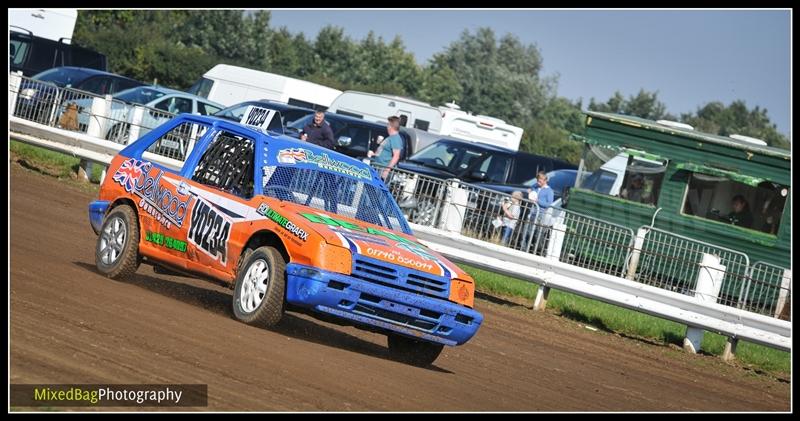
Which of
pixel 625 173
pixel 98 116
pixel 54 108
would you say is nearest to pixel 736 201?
pixel 625 173

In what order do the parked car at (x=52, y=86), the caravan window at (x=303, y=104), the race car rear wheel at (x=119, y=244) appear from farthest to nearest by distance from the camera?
the caravan window at (x=303, y=104)
the parked car at (x=52, y=86)
the race car rear wheel at (x=119, y=244)

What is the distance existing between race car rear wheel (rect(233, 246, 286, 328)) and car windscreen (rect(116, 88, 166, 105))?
19.1m

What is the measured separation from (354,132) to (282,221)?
15.2 metres

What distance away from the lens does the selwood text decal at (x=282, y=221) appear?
10.2m

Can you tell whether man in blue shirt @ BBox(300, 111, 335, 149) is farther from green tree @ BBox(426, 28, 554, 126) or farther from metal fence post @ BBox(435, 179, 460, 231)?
green tree @ BBox(426, 28, 554, 126)

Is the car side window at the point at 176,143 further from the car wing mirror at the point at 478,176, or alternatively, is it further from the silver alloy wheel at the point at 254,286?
the silver alloy wheel at the point at 254,286

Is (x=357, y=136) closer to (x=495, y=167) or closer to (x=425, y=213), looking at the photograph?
(x=495, y=167)

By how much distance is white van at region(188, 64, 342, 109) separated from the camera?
1407 inches

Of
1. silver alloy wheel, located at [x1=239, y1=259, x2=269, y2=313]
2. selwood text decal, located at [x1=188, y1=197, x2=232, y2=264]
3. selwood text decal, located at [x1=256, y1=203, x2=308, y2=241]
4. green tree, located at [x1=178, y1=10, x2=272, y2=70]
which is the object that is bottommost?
silver alloy wheel, located at [x1=239, y1=259, x2=269, y2=313]

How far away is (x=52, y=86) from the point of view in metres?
24.3

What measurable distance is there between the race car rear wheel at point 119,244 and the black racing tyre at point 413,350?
8.11ft

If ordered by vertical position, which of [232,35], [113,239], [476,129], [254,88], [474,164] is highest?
[232,35]

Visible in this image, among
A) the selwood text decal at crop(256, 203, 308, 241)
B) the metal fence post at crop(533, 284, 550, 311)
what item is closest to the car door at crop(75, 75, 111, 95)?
the metal fence post at crop(533, 284, 550, 311)

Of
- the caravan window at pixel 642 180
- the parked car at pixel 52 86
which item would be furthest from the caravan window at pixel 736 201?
the parked car at pixel 52 86
